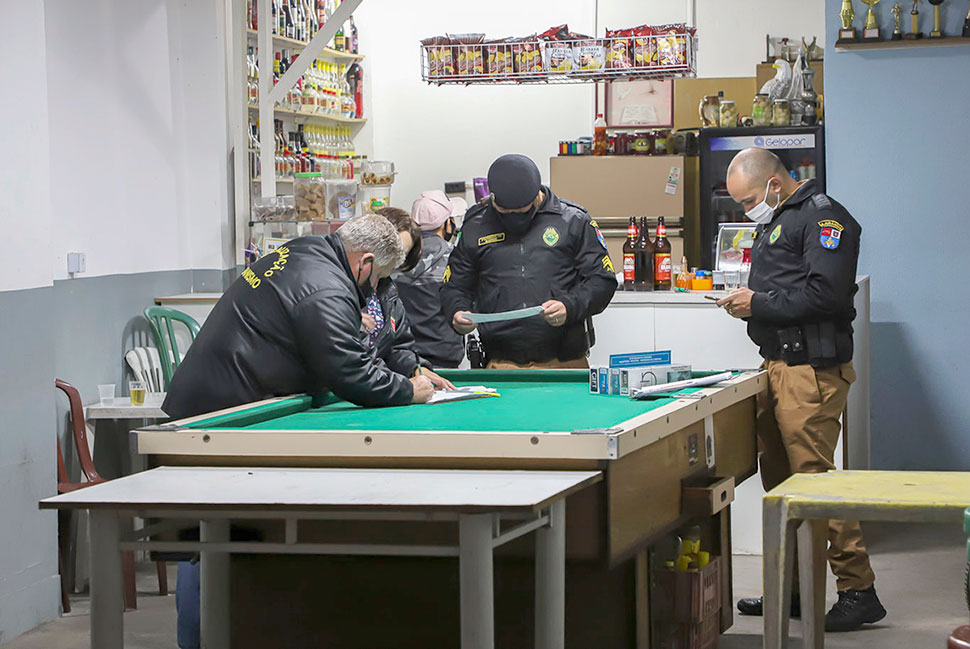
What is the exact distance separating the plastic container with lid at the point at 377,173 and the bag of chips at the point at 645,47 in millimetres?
1568

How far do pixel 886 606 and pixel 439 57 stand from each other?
4129 mm

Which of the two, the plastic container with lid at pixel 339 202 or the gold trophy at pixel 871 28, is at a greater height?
the gold trophy at pixel 871 28

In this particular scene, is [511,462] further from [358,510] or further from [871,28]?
[871,28]

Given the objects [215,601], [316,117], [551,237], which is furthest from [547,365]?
[316,117]

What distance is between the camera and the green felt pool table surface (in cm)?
330

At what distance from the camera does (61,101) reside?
6035mm

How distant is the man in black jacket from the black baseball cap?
4.63 feet

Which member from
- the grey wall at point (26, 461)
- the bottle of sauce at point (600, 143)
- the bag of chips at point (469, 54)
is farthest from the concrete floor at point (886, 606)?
the bottle of sauce at point (600, 143)

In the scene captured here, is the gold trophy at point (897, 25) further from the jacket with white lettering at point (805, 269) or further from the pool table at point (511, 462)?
the pool table at point (511, 462)

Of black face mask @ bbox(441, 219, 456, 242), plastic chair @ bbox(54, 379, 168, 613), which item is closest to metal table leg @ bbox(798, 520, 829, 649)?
plastic chair @ bbox(54, 379, 168, 613)

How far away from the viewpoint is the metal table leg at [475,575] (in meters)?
2.57

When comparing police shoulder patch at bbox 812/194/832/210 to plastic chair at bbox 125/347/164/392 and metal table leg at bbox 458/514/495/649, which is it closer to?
metal table leg at bbox 458/514/495/649

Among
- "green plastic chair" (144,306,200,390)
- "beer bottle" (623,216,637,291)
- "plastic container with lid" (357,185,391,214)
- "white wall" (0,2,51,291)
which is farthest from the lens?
"plastic container with lid" (357,185,391,214)

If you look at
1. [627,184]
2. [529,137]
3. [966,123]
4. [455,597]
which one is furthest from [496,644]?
[529,137]
